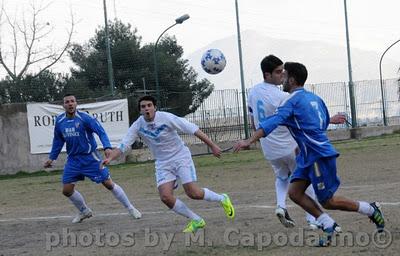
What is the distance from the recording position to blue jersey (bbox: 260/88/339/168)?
684 centimetres

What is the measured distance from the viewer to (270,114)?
833cm

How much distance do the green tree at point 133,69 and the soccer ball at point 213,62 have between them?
565cm

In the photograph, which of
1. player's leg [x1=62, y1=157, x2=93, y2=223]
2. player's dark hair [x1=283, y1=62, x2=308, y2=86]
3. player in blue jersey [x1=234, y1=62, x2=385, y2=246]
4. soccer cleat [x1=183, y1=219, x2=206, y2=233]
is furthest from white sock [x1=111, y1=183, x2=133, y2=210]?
player's dark hair [x1=283, y1=62, x2=308, y2=86]

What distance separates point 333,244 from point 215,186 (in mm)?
8040

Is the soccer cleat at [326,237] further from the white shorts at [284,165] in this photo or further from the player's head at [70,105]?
the player's head at [70,105]

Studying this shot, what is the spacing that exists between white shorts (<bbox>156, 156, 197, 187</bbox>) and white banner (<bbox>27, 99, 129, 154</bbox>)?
647 inches

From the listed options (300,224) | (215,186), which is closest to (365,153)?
(215,186)

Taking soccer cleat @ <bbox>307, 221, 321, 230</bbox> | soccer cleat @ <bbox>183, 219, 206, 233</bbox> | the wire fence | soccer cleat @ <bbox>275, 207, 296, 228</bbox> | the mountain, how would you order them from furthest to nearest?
1. the mountain
2. the wire fence
3. soccer cleat @ <bbox>183, 219, 206, 233</bbox>
4. soccer cleat @ <bbox>275, 207, 296, 228</bbox>
5. soccer cleat @ <bbox>307, 221, 321, 230</bbox>

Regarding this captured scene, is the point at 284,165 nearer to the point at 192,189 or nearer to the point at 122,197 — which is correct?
the point at 192,189

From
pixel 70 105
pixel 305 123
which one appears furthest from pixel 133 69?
pixel 305 123

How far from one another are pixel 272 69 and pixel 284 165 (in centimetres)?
114

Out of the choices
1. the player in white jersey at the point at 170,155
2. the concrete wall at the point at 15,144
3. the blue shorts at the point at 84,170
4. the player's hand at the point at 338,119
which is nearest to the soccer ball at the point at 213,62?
the concrete wall at the point at 15,144

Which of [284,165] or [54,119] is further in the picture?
[54,119]

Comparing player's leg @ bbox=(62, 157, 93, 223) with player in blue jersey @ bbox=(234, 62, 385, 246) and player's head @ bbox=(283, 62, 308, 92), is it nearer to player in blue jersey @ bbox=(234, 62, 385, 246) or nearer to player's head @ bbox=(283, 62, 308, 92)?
player in blue jersey @ bbox=(234, 62, 385, 246)
